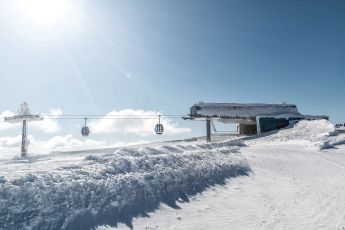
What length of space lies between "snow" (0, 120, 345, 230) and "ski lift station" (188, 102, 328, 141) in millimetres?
23224

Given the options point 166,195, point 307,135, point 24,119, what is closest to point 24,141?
point 24,119

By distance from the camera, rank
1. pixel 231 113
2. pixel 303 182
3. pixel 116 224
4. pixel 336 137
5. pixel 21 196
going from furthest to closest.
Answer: pixel 231 113 < pixel 336 137 < pixel 303 182 < pixel 116 224 < pixel 21 196

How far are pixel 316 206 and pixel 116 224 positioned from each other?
24.8 ft

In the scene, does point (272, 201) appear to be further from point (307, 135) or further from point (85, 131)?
point (85, 131)

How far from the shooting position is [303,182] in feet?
60.3

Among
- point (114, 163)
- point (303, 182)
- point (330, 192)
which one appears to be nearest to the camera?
point (114, 163)

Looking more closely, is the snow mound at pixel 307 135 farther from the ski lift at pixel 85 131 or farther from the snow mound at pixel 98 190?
the snow mound at pixel 98 190

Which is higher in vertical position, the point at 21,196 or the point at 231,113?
the point at 231,113

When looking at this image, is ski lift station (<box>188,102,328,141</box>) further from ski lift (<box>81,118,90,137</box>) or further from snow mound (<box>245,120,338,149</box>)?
ski lift (<box>81,118,90,137</box>)

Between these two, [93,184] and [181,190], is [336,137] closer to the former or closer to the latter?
[181,190]

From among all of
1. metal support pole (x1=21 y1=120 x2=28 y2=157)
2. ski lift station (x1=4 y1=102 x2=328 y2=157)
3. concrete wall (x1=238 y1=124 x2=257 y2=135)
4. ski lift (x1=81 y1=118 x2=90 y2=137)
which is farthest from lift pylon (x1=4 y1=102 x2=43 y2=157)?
concrete wall (x1=238 y1=124 x2=257 y2=135)

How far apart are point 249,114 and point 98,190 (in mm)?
36343

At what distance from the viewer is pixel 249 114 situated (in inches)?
1804

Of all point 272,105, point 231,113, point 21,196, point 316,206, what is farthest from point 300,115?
point 21,196
